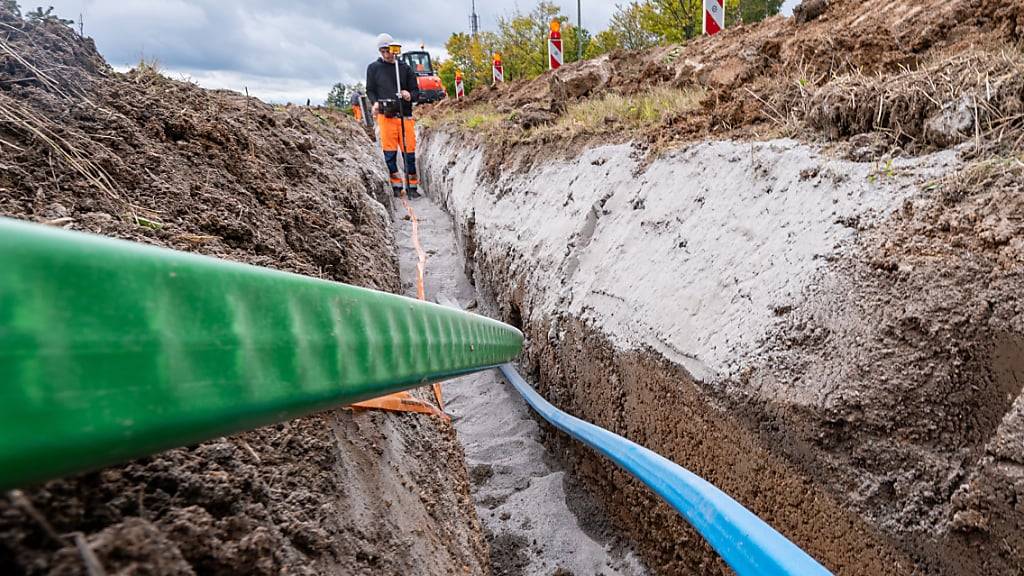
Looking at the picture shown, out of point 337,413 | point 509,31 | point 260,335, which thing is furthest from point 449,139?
point 509,31

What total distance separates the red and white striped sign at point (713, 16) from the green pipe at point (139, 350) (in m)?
7.52

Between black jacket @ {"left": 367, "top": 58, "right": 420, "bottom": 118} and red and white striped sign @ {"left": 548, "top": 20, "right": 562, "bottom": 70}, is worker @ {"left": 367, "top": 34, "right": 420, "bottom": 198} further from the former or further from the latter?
red and white striped sign @ {"left": 548, "top": 20, "right": 562, "bottom": 70}

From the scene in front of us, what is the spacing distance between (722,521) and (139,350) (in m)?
1.41

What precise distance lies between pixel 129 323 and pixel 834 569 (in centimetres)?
190

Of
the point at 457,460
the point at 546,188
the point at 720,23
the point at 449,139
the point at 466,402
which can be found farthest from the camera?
the point at 449,139

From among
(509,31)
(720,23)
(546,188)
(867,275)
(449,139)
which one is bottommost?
(867,275)

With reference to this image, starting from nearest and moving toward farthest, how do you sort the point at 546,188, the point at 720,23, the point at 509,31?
the point at 546,188 < the point at 720,23 < the point at 509,31

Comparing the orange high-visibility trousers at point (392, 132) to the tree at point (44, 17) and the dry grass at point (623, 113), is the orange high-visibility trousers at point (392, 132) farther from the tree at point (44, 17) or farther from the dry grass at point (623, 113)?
the tree at point (44, 17)

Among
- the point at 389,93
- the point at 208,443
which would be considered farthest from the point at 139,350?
the point at 389,93

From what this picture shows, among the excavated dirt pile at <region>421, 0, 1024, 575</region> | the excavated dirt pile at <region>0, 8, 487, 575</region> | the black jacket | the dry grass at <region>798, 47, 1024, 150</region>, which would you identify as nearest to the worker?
the black jacket

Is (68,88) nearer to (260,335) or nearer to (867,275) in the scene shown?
(260,335)

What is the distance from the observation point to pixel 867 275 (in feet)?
5.80

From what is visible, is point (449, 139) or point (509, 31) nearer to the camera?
point (449, 139)

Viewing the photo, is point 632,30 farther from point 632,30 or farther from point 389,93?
point 389,93
